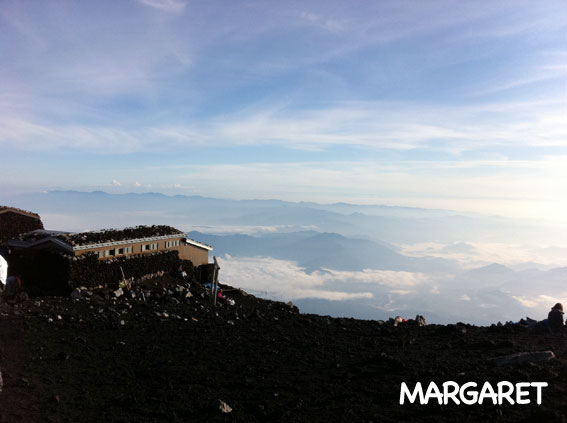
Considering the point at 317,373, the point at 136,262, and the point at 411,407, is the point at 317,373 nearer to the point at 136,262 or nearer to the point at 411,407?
the point at 411,407

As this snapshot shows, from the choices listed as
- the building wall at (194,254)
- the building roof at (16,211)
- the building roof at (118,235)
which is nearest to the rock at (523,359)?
the building roof at (118,235)

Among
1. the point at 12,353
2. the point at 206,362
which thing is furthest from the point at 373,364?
the point at 12,353

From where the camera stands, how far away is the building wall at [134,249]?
34.4 metres

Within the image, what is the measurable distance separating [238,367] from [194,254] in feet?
108

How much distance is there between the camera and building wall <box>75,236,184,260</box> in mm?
34356

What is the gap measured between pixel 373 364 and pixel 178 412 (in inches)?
280

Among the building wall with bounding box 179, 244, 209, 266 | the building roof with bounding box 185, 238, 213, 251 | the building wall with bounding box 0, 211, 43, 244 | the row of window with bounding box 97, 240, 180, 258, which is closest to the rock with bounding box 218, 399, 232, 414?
the row of window with bounding box 97, 240, 180, 258

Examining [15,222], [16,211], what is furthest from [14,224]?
[16,211]

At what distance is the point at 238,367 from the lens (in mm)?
14641

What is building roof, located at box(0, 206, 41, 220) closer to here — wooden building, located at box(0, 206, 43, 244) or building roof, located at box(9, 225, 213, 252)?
wooden building, located at box(0, 206, 43, 244)

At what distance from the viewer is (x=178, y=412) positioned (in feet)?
35.4

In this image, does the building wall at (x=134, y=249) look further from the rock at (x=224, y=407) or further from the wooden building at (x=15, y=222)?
the rock at (x=224, y=407)

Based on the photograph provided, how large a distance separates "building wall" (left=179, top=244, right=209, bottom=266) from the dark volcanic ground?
21007 mm

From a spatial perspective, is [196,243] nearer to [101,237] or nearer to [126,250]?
[126,250]
